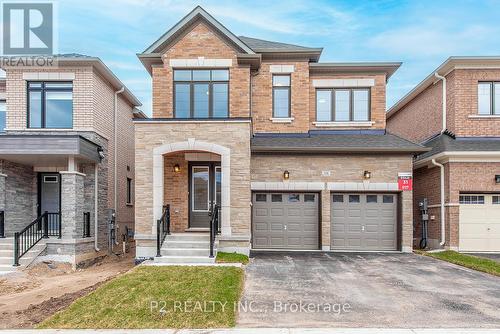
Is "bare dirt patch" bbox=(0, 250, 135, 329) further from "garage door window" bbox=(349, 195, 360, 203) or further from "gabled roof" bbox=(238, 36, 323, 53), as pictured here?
"gabled roof" bbox=(238, 36, 323, 53)

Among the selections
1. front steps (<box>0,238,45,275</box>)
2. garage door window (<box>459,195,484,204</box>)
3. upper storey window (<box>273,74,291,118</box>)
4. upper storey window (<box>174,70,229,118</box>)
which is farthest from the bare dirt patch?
garage door window (<box>459,195,484,204</box>)

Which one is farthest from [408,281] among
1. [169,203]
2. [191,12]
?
[191,12]

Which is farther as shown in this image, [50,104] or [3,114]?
[3,114]

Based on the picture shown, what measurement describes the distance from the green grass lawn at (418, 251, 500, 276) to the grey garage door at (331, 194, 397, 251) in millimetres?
1539

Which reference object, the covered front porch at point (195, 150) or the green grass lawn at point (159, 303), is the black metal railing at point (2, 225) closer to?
the covered front porch at point (195, 150)

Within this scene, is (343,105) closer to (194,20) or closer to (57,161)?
(194,20)

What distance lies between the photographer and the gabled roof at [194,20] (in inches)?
516

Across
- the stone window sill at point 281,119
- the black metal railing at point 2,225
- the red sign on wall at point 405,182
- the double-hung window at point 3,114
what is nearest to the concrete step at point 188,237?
the stone window sill at point 281,119

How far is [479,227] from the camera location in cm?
1366

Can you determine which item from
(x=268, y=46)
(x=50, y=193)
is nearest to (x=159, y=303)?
(x=50, y=193)

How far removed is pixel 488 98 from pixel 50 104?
16689 mm

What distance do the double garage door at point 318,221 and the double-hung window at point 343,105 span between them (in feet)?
10.9

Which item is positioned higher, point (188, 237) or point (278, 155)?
point (278, 155)

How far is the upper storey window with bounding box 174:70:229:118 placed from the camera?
13430 mm
